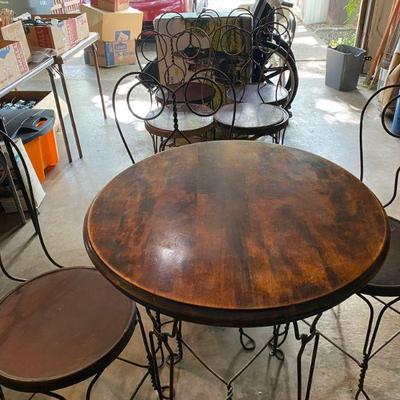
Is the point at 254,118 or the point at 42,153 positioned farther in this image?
the point at 42,153

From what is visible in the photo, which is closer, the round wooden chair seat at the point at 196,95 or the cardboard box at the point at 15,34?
the cardboard box at the point at 15,34

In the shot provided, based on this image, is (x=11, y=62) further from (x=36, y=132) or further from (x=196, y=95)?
(x=196, y=95)

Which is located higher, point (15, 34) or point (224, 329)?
point (15, 34)

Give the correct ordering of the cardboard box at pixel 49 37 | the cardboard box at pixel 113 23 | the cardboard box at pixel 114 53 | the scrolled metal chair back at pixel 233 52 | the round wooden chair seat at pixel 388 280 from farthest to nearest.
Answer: the cardboard box at pixel 114 53 → the cardboard box at pixel 113 23 → the scrolled metal chair back at pixel 233 52 → the cardboard box at pixel 49 37 → the round wooden chair seat at pixel 388 280

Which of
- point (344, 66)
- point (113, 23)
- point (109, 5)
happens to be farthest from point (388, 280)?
point (109, 5)

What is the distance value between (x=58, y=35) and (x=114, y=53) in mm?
2629

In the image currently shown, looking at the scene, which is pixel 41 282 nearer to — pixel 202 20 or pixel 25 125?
pixel 25 125

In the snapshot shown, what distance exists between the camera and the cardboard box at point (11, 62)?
2174 mm

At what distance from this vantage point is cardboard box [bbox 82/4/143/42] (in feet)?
16.3

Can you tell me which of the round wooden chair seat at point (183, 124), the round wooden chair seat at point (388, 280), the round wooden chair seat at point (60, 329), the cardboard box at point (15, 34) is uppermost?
the cardboard box at point (15, 34)

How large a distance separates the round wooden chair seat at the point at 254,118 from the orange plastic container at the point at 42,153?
129cm

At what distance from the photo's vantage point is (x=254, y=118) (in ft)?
7.44

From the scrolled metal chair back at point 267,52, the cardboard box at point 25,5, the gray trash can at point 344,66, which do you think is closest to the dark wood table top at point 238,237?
the scrolled metal chair back at point 267,52

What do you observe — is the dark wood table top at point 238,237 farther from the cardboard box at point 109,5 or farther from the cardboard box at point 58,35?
the cardboard box at point 109,5
